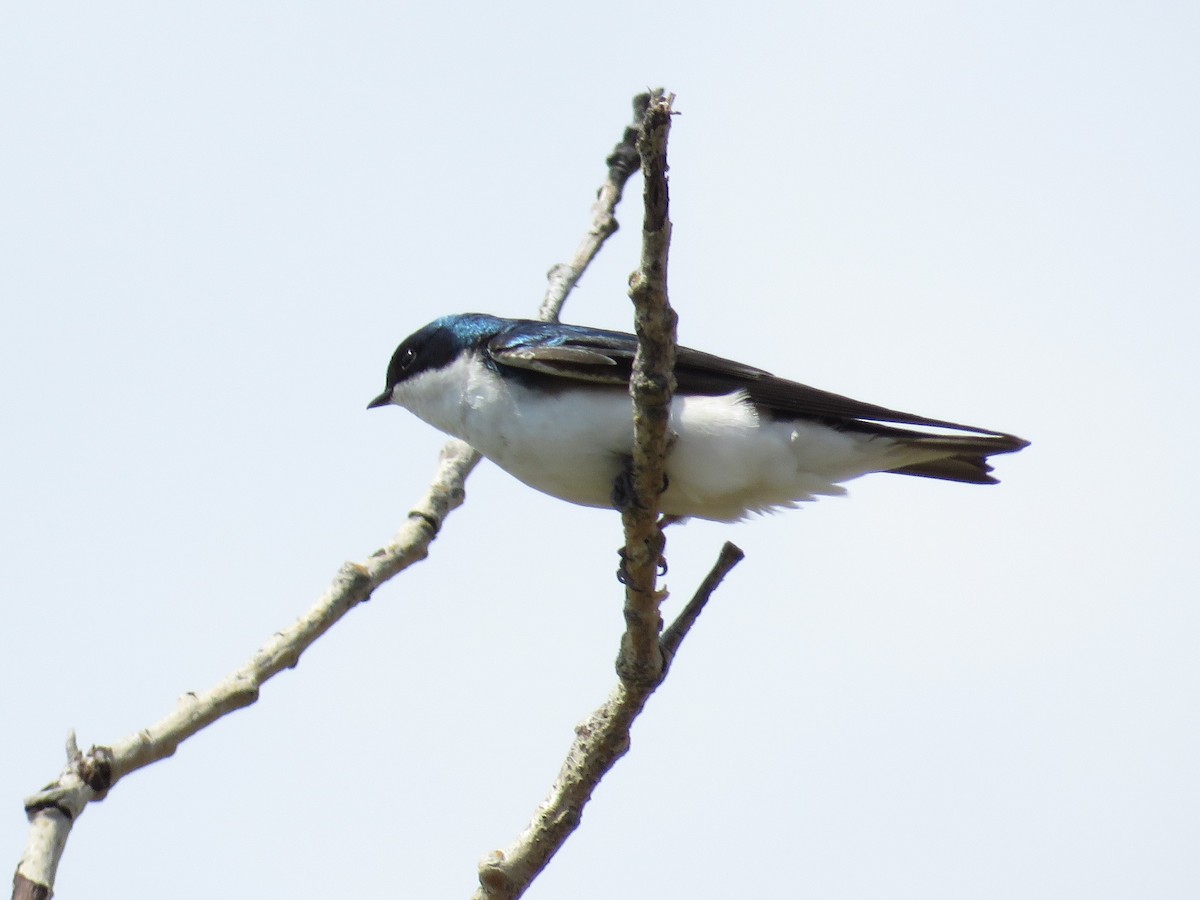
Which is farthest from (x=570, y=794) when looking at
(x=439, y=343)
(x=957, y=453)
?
(x=439, y=343)

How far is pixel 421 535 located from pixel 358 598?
0.63 metres

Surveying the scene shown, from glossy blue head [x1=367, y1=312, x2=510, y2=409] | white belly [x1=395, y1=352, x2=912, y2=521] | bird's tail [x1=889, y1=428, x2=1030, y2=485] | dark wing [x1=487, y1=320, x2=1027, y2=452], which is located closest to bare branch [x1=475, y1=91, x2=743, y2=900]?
white belly [x1=395, y1=352, x2=912, y2=521]

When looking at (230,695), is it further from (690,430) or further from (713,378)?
(713,378)

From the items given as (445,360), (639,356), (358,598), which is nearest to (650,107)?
(639,356)

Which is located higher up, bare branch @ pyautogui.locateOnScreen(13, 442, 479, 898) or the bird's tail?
the bird's tail

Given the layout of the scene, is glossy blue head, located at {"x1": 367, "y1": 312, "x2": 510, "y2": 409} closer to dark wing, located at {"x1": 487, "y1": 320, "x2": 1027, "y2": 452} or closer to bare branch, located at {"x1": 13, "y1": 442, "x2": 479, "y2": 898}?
dark wing, located at {"x1": 487, "y1": 320, "x2": 1027, "y2": 452}

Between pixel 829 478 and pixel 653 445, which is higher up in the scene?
pixel 829 478

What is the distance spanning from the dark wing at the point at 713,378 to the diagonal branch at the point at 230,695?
19.7 inches

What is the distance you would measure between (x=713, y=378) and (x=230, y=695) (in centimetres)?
303

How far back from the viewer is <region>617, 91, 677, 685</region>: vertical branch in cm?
389

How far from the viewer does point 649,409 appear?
4547mm

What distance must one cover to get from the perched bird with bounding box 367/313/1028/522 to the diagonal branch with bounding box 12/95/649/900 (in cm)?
29

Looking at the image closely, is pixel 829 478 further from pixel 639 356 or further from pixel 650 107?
pixel 650 107

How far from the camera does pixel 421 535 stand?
5203 millimetres
